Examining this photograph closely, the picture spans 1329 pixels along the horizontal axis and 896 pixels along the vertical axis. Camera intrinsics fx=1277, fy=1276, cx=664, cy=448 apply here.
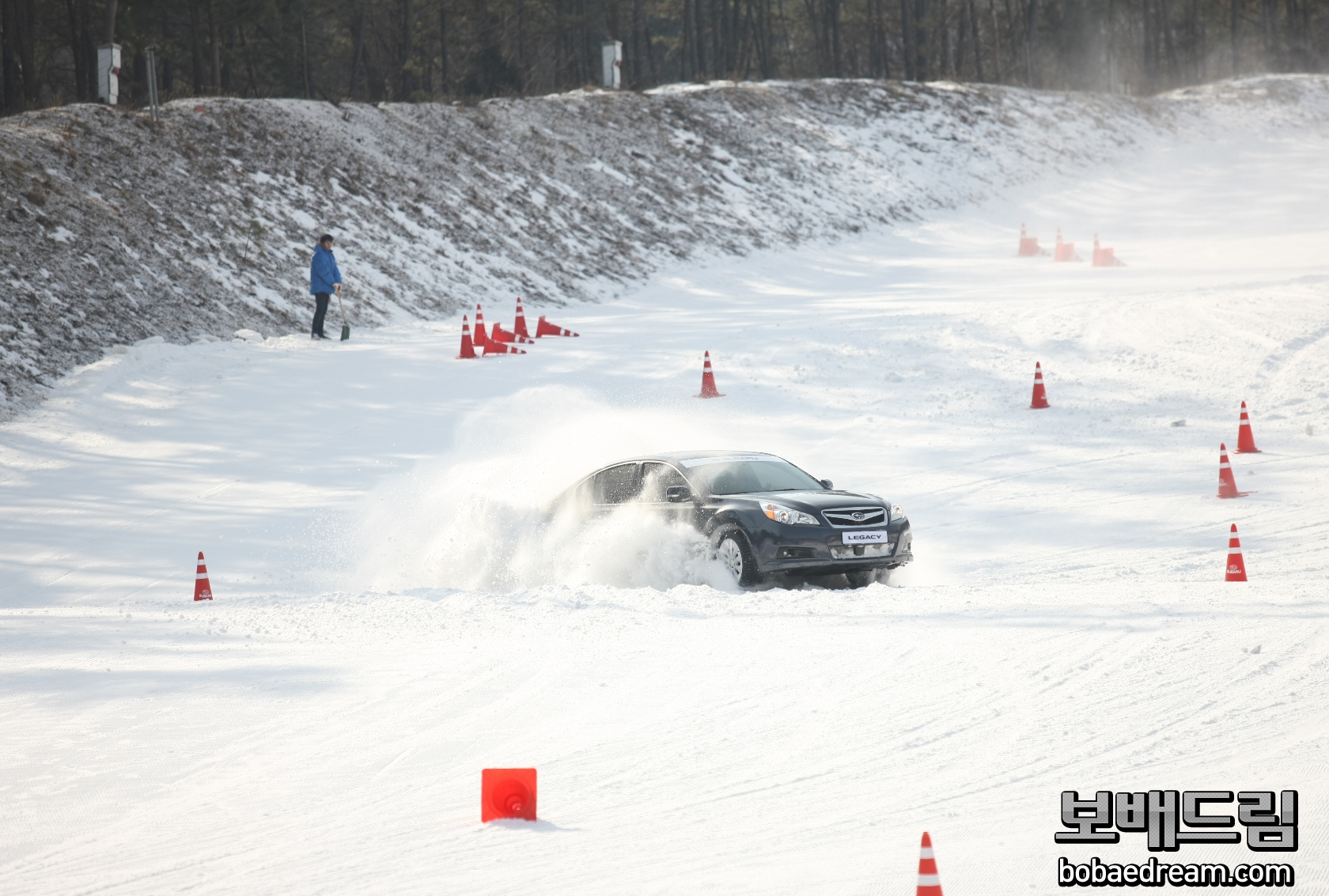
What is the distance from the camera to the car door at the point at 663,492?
34.6ft

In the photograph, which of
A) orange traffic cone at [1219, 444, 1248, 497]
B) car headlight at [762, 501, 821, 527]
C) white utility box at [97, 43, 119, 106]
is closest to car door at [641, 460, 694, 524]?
car headlight at [762, 501, 821, 527]

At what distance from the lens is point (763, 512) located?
999 cm

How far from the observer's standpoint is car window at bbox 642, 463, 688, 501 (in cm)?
1082

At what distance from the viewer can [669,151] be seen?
38.2m

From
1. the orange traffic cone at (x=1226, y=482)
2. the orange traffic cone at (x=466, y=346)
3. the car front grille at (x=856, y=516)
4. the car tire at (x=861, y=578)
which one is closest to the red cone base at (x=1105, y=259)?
the orange traffic cone at (x=466, y=346)

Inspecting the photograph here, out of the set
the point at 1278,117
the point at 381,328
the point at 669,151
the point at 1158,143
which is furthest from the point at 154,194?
the point at 1278,117

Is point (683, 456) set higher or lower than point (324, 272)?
lower

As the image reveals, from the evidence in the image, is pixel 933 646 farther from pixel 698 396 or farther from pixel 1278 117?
pixel 1278 117

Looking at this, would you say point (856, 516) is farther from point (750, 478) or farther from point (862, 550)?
point (750, 478)

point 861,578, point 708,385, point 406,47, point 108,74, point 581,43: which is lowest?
point 861,578

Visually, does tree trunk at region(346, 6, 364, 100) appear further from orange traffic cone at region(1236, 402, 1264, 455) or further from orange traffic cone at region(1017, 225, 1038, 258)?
orange traffic cone at region(1236, 402, 1264, 455)

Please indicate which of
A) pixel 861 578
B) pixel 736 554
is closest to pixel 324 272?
pixel 736 554

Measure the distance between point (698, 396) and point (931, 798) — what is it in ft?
43.0

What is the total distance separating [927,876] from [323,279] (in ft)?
63.8
